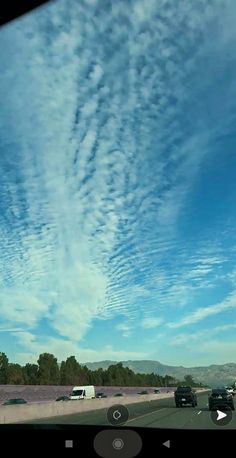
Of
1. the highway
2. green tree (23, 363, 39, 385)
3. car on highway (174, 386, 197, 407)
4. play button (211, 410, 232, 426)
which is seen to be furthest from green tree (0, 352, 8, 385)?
play button (211, 410, 232, 426)

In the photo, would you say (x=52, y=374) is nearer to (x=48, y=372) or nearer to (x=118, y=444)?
(x=48, y=372)

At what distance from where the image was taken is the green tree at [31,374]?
118769mm

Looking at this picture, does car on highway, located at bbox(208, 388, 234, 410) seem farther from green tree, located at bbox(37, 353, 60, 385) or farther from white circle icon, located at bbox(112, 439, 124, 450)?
green tree, located at bbox(37, 353, 60, 385)

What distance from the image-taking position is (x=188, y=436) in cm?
470

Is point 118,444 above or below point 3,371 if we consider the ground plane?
below

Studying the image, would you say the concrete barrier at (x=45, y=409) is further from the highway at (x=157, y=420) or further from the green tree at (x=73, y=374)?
the green tree at (x=73, y=374)

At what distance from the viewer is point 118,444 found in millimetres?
4621

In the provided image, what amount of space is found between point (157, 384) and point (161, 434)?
102683mm

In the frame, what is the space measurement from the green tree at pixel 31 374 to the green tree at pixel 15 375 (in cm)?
280

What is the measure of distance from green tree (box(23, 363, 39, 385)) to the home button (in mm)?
118431

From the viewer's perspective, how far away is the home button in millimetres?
4574

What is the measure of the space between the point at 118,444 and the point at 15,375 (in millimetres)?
115300

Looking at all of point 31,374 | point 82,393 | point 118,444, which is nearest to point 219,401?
point 118,444

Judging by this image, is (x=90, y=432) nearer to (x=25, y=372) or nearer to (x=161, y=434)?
(x=161, y=434)
